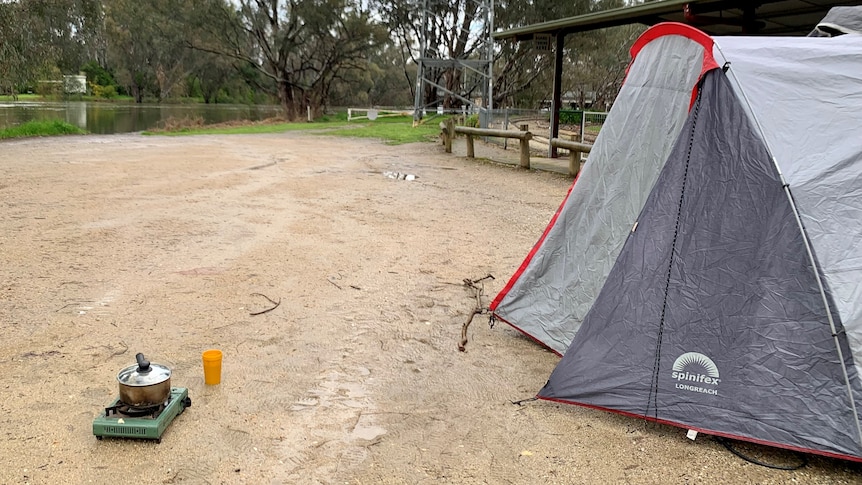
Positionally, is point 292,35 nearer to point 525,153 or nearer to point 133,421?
point 525,153

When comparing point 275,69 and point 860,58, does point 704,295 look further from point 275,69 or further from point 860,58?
point 275,69

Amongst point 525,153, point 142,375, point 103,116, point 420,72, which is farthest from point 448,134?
point 103,116

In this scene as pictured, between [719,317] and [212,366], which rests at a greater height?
[719,317]

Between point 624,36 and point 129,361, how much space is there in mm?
42811

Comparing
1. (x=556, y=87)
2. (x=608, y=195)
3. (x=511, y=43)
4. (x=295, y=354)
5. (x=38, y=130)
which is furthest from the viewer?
(x=511, y=43)

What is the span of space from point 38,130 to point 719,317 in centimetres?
2447

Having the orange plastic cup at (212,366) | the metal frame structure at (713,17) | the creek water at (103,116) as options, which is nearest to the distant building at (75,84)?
the creek water at (103,116)

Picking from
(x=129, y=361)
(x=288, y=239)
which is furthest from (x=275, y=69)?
(x=129, y=361)

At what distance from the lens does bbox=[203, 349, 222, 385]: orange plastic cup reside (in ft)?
11.9

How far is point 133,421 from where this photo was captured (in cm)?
305

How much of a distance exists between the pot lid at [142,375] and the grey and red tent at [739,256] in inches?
80.2

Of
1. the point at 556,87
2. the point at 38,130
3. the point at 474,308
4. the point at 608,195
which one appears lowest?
the point at 474,308

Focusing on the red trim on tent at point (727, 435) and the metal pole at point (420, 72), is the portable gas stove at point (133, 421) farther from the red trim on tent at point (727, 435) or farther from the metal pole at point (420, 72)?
the metal pole at point (420, 72)

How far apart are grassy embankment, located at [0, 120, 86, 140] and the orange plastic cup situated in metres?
20.7
